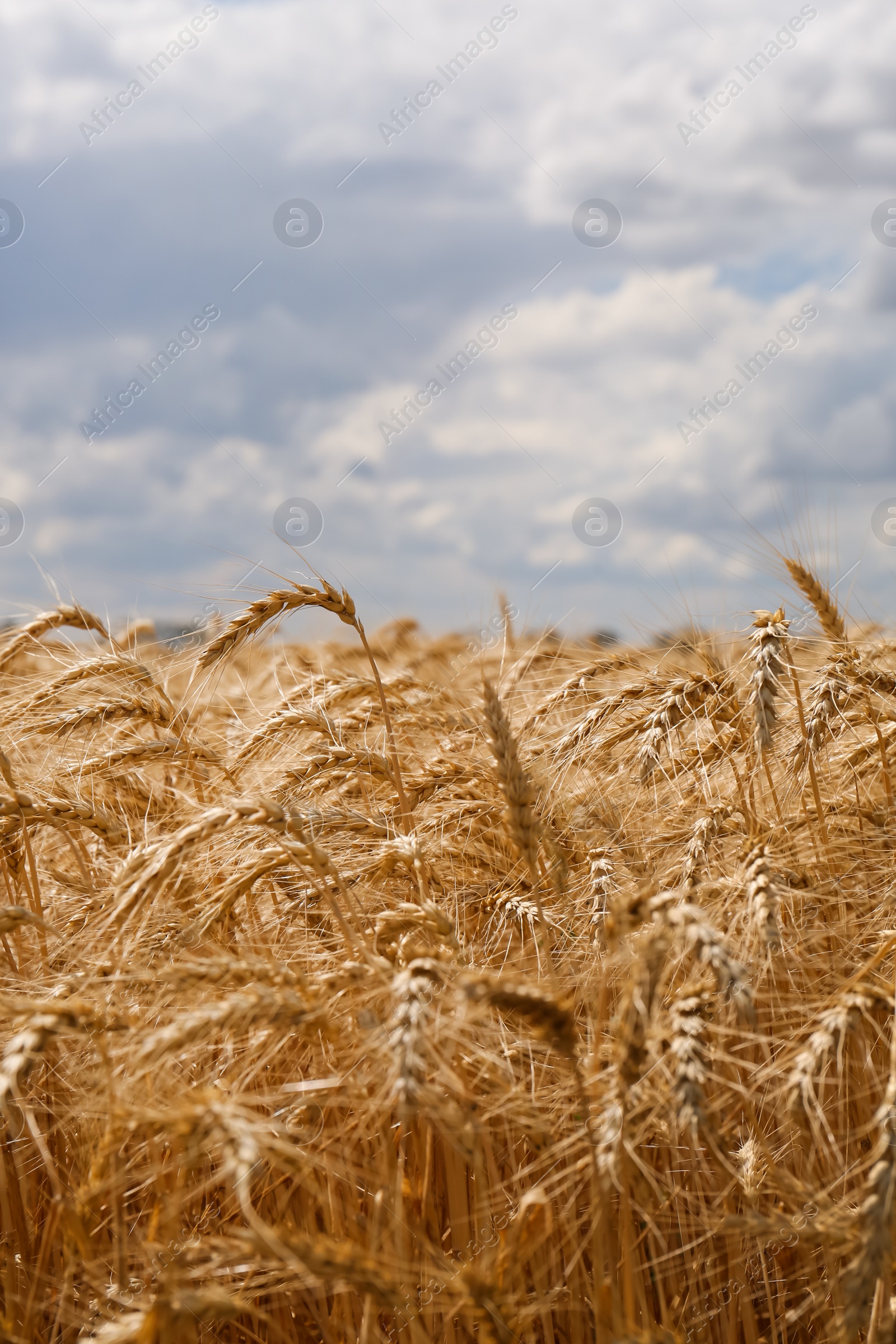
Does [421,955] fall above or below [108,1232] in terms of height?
above

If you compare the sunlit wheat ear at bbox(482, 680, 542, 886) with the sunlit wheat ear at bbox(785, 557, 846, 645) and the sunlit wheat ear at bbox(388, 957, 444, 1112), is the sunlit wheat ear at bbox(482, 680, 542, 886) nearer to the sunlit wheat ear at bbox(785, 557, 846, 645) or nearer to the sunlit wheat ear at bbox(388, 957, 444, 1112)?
the sunlit wheat ear at bbox(388, 957, 444, 1112)

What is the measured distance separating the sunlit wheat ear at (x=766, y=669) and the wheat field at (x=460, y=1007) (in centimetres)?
1

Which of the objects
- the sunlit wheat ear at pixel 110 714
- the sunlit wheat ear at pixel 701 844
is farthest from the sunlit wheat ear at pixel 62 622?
the sunlit wheat ear at pixel 701 844

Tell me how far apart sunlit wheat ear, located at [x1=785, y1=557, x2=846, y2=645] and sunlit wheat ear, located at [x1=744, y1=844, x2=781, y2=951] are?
1.21 meters

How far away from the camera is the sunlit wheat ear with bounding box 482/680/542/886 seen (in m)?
1.76

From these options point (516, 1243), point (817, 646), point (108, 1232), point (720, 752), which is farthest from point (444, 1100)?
point (817, 646)

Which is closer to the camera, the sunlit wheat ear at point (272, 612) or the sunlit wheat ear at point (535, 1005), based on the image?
the sunlit wheat ear at point (535, 1005)

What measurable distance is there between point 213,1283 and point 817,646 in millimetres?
2266

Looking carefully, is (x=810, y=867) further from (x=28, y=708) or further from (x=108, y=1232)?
(x=28, y=708)

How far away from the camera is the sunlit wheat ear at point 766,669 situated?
218 centimetres

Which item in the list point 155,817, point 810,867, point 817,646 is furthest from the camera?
point 155,817

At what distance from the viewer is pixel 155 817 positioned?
3.06 m

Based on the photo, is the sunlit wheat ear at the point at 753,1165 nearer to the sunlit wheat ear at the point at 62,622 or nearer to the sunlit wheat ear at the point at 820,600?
the sunlit wheat ear at the point at 820,600

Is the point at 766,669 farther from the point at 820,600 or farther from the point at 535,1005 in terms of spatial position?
the point at 535,1005
